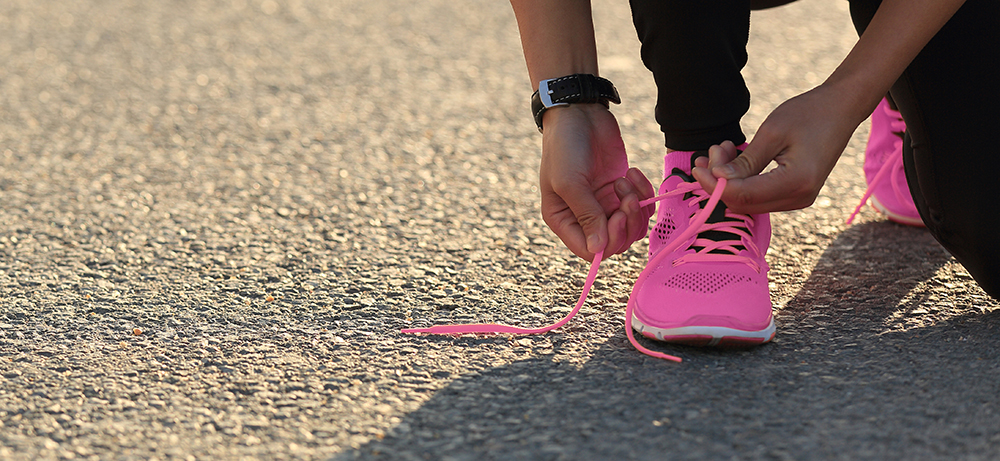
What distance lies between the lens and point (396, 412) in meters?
1.21

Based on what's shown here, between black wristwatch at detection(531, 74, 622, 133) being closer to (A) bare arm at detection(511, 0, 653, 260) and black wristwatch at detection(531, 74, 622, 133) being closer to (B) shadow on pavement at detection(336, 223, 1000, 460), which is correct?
(A) bare arm at detection(511, 0, 653, 260)

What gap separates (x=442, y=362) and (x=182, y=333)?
438 millimetres

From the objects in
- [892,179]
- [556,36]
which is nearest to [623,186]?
[556,36]

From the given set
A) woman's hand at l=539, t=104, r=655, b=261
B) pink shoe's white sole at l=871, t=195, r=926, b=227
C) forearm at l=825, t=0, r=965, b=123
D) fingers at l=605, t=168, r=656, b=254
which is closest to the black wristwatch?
woman's hand at l=539, t=104, r=655, b=261

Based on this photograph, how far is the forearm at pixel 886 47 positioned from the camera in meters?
1.29

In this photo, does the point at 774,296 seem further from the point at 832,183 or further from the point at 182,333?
the point at 182,333

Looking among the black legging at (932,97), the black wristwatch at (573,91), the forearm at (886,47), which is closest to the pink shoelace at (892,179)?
the black legging at (932,97)

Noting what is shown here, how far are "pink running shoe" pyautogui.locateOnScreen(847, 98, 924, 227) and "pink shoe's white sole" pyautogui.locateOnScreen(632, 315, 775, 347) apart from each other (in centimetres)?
62

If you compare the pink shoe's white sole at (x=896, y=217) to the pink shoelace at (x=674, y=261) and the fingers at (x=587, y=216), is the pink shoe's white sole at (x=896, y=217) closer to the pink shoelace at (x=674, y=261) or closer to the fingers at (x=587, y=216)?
the pink shoelace at (x=674, y=261)

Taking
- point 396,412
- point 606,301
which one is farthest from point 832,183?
point 396,412

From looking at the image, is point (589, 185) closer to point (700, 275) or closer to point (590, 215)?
point (590, 215)

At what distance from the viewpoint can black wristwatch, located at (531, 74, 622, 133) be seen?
1464mm

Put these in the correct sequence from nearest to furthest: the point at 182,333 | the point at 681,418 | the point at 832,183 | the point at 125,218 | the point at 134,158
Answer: the point at 681,418, the point at 182,333, the point at 125,218, the point at 832,183, the point at 134,158

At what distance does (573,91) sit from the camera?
1.47 metres
